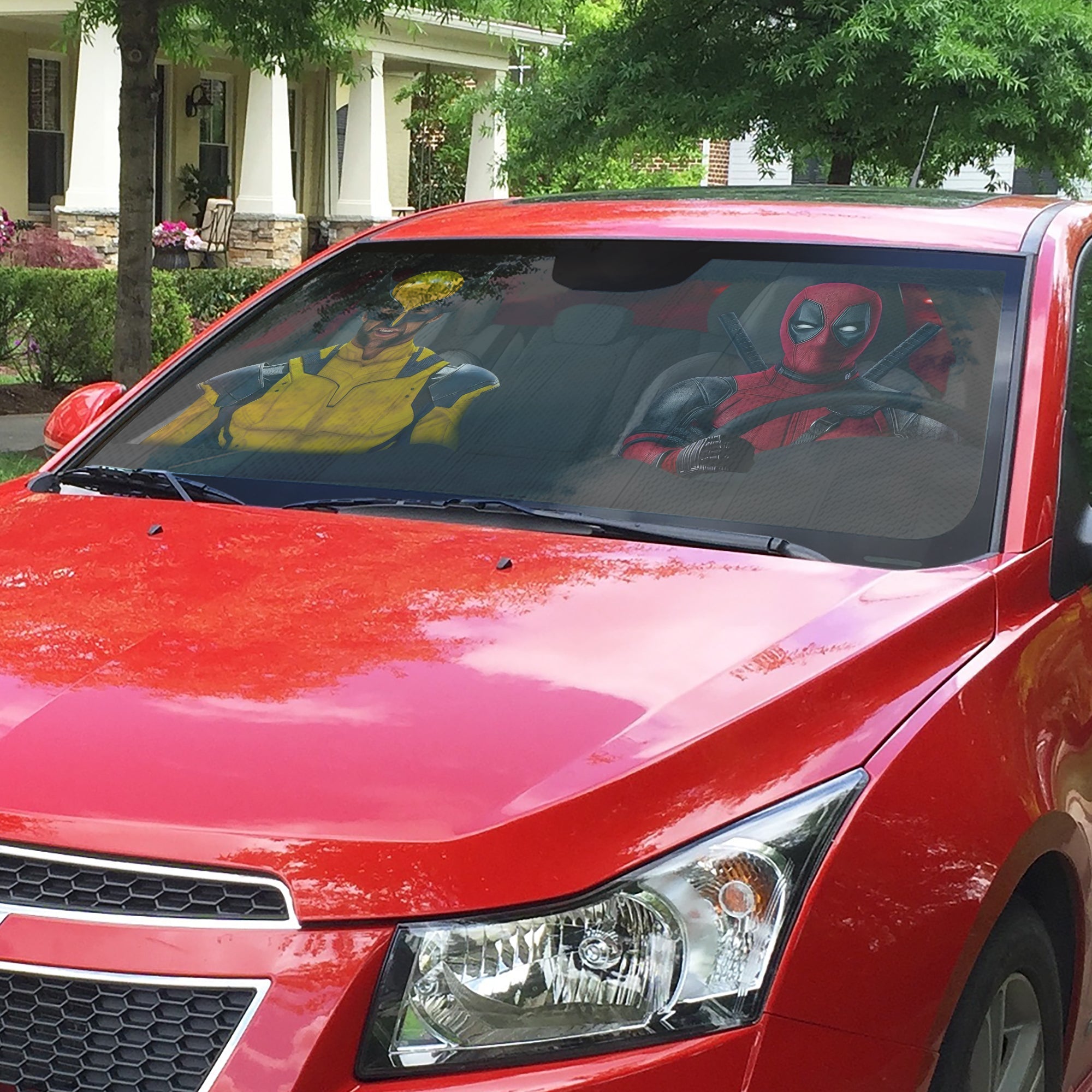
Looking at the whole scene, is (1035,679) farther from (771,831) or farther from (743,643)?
(771,831)

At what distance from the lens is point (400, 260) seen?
3842 mm

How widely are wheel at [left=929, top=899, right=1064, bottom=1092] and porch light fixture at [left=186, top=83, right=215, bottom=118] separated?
25563 millimetres

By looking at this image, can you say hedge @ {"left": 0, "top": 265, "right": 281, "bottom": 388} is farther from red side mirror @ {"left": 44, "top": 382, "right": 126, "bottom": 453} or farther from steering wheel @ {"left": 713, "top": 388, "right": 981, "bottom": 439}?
steering wheel @ {"left": 713, "top": 388, "right": 981, "bottom": 439}

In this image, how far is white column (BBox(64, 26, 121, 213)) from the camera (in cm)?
2141

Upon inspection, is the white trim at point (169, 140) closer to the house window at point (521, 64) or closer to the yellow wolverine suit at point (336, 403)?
the house window at point (521, 64)

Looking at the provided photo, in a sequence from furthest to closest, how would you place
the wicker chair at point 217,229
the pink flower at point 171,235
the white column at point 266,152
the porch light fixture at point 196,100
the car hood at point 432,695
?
the porch light fixture at point 196,100 < the wicker chair at point 217,229 < the white column at point 266,152 < the pink flower at point 171,235 < the car hood at point 432,695

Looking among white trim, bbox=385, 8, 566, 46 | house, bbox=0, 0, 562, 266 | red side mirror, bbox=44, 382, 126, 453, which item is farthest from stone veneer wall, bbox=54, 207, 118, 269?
red side mirror, bbox=44, 382, 126, 453

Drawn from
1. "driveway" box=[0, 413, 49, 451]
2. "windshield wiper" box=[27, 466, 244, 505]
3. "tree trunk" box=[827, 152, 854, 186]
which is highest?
"tree trunk" box=[827, 152, 854, 186]

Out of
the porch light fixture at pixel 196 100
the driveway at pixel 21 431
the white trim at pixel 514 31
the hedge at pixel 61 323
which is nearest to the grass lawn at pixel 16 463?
the driveway at pixel 21 431

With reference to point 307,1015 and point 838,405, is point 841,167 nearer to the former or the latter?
point 838,405

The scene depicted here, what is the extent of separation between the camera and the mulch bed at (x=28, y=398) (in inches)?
543

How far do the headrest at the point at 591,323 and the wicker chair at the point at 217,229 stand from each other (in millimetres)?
21571

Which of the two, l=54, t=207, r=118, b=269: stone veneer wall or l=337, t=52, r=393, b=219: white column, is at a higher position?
l=337, t=52, r=393, b=219: white column

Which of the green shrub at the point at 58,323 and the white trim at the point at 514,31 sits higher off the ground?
the white trim at the point at 514,31
